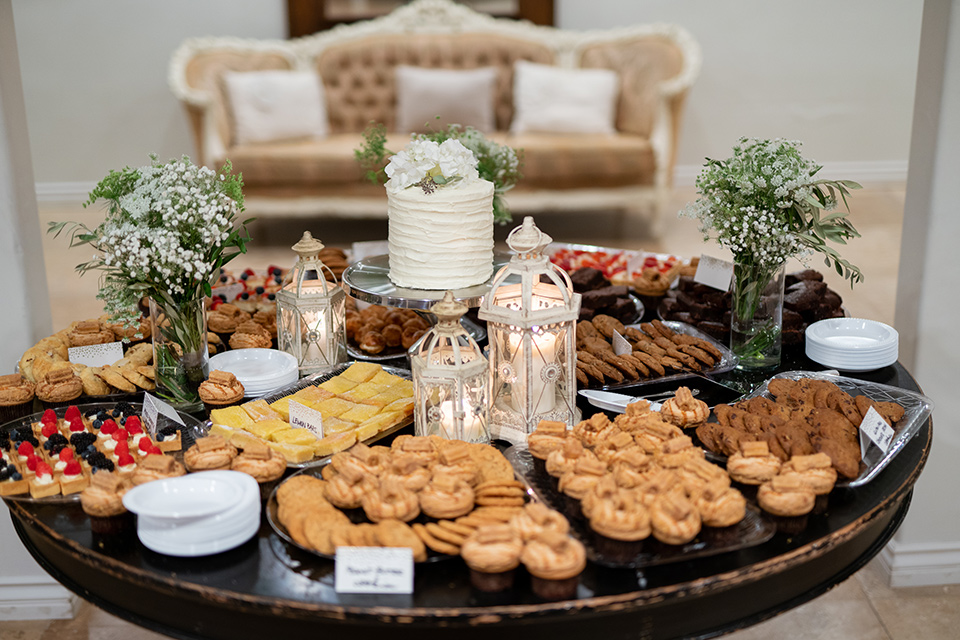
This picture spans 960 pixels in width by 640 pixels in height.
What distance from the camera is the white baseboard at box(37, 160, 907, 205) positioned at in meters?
7.93

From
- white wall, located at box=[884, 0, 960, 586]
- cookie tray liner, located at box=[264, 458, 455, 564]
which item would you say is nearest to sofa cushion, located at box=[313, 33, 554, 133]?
white wall, located at box=[884, 0, 960, 586]

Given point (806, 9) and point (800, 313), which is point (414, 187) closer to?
point (800, 313)

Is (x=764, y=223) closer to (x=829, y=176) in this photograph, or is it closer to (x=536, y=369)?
(x=536, y=369)

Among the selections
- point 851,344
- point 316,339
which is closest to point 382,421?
point 316,339

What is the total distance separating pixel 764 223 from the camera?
214cm

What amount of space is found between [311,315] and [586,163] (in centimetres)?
433

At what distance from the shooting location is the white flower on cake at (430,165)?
2.13 metres

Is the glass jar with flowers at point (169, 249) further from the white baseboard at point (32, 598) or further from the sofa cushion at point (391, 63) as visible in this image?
the sofa cushion at point (391, 63)

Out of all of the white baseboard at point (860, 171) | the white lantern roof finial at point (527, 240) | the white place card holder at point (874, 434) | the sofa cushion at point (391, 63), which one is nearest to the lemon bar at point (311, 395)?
the white lantern roof finial at point (527, 240)

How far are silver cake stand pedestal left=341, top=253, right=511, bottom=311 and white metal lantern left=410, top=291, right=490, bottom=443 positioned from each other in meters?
0.25

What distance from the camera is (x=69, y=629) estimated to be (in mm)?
2848

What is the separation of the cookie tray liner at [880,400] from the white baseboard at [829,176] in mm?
6079

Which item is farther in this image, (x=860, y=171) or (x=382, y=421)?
(x=860, y=171)

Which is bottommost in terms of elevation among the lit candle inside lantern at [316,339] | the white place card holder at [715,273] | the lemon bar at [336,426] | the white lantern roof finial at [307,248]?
the lemon bar at [336,426]
